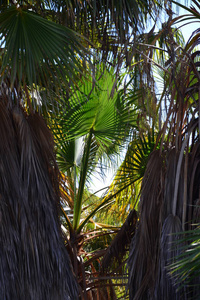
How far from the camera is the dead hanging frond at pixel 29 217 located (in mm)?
3768

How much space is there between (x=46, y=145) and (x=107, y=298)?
9.23ft

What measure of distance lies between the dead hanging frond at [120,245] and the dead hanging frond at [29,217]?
3.21ft

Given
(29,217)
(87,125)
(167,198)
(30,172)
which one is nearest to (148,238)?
(167,198)

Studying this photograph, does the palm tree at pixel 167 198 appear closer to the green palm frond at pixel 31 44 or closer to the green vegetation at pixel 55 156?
the green vegetation at pixel 55 156

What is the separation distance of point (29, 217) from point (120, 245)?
5.09 feet

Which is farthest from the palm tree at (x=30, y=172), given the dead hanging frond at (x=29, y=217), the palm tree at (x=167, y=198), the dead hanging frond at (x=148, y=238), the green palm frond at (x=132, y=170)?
the green palm frond at (x=132, y=170)

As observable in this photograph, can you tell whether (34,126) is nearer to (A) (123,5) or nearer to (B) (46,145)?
(B) (46,145)

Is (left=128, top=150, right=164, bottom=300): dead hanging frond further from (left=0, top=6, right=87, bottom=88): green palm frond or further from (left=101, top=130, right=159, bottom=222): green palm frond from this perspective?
(left=0, top=6, right=87, bottom=88): green palm frond

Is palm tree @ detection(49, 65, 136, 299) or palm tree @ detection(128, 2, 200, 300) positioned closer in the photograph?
palm tree @ detection(128, 2, 200, 300)

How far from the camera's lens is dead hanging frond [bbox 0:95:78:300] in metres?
3.77

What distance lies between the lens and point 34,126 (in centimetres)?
423

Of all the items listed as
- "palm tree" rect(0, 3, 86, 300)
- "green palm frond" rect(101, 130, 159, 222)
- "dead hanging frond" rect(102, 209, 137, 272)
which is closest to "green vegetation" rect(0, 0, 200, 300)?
"palm tree" rect(0, 3, 86, 300)

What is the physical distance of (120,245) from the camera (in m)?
5.12

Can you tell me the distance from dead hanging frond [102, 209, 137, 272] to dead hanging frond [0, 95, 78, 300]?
0.98 metres
